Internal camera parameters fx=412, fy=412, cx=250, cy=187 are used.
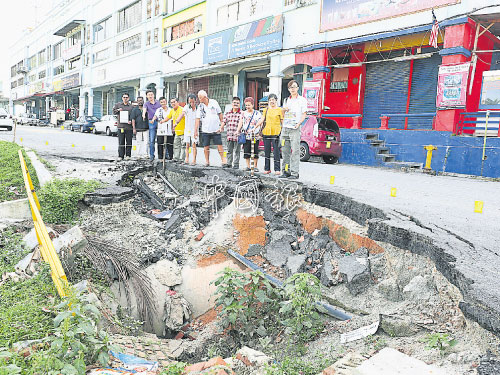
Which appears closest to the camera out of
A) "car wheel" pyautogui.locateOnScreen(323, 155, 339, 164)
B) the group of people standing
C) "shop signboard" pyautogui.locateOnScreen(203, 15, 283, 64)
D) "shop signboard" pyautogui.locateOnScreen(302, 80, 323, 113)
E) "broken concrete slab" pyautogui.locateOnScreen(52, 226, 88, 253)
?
"broken concrete slab" pyautogui.locateOnScreen(52, 226, 88, 253)

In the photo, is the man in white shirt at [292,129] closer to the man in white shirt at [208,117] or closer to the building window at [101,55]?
the man in white shirt at [208,117]

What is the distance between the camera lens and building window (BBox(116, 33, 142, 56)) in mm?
29017

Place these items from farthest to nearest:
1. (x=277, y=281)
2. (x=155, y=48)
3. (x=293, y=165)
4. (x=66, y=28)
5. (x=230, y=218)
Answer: (x=66, y=28), (x=155, y=48), (x=293, y=165), (x=230, y=218), (x=277, y=281)

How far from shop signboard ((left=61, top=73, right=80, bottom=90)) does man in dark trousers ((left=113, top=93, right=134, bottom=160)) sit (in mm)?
31620

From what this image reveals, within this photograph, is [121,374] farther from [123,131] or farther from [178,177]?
[123,131]

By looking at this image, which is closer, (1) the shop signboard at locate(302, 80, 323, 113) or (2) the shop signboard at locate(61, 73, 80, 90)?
(1) the shop signboard at locate(302, 80, 323, 113)

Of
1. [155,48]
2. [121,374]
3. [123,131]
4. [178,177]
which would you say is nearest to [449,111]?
[178,177]

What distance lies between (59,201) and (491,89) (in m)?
11.9

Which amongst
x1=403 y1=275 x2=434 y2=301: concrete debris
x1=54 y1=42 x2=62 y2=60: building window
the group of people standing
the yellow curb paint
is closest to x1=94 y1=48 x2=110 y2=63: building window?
x1=54 y1=42 x2=62 y2=60: building window

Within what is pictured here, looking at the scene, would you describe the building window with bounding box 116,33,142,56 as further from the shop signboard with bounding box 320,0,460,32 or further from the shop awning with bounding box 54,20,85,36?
the shop signboard with bounding box 320,0,460,32

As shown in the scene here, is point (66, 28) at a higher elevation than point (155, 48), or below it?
higher

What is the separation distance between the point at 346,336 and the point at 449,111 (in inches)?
437

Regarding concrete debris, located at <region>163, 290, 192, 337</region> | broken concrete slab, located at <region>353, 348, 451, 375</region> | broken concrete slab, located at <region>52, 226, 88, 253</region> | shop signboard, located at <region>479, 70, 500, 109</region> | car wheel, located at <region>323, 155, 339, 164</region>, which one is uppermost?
shop signboard, located at <region>479, 70, 500, 109</region>

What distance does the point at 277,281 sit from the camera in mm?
4688
